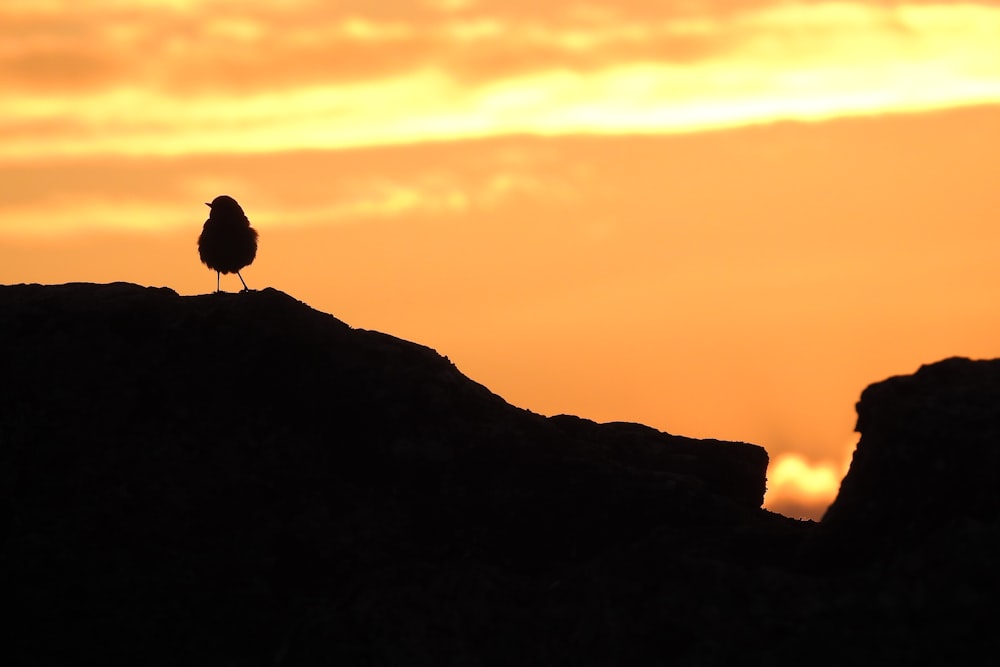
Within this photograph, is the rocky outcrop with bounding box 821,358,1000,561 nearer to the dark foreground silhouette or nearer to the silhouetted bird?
the dark foreground silhouette

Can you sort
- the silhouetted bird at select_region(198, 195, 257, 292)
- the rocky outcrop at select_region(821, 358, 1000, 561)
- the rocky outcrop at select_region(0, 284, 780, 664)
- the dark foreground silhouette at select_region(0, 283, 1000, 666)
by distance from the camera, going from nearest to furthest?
the dark foreground silhouette at select_region(0, 283, 1000, 666) < the rocky outcrop at select_region(821, 358, 1000, 561) < the rocky outcrop at select_region(0, 284, 780, 664) < the silhouetted bird at select_region(198, 195, 257, 292)

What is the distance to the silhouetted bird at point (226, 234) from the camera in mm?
29766

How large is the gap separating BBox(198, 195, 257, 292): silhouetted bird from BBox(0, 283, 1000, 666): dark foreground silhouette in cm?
602

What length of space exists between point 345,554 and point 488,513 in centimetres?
233

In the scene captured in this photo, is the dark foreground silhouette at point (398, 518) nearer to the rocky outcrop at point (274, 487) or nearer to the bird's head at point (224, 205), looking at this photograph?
the rocky outcrop at point (274, 487)

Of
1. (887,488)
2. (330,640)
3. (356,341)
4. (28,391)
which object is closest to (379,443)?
(356,341)

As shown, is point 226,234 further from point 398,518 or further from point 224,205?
point 398,518

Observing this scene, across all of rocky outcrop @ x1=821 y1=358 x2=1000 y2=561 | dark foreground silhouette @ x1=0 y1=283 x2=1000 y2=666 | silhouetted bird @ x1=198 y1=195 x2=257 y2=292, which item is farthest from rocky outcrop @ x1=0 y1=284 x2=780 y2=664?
silhouetted bird @ x1=198 y1=195 x2=257 y2=292

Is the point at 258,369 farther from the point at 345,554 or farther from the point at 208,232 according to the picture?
the point at 208,232

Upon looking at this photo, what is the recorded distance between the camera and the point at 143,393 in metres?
21.9

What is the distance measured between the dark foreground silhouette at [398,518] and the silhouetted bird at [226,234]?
602 centimetres

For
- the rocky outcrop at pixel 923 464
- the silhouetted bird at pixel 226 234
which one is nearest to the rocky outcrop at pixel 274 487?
the rocky outcrop at pixel 923 464

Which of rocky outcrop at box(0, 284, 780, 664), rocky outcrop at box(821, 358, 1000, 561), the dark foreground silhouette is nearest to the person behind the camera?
the dark foreground silhouette

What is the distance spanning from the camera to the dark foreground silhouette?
1830 cm
